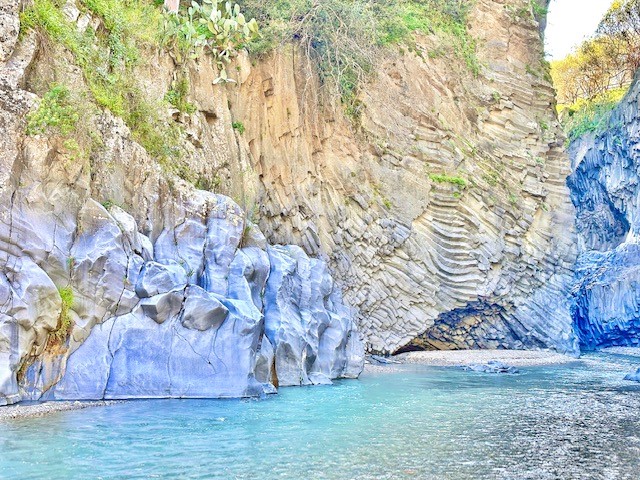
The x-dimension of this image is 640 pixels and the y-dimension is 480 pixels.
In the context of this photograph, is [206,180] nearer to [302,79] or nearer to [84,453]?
[302,79]

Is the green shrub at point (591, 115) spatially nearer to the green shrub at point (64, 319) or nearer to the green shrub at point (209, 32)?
the green shrub at point (209, 32)

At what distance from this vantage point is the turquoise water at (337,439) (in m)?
7.82

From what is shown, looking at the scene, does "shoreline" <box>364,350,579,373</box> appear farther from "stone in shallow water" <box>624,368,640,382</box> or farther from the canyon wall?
"stone in shallow water" <box>624,368,640,382</box>

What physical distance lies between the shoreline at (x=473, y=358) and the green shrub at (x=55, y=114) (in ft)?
42.9

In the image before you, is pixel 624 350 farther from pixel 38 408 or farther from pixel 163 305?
pixel 38 408

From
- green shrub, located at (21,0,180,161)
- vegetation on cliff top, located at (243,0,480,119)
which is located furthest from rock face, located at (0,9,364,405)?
vegetation on cliff top, located at (243,0,480,119)

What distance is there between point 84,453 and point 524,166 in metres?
26.2

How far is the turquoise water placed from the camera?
25.7ft

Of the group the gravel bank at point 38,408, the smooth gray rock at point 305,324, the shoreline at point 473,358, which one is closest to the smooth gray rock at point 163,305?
the gravel bank at point 38,408

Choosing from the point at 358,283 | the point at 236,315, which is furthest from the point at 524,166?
the point at 236,315

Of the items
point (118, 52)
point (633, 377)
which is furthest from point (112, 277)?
point (633, 377)

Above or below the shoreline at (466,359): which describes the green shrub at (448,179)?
above

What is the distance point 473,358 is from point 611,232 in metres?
20.6

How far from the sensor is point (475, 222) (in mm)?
27578
